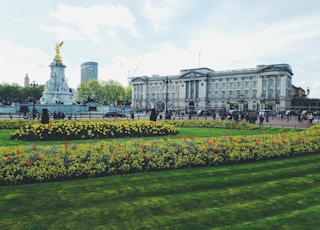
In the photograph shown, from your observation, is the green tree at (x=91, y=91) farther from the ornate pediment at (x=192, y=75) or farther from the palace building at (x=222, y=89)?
the ornate pediment at (x=192, y=75)

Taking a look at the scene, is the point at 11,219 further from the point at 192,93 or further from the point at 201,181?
the point at 192,93

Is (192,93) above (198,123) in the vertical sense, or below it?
above

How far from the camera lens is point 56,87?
204ft

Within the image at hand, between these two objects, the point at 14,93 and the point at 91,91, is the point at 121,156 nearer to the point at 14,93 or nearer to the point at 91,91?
the point at 91,91

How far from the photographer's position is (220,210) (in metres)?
6.90

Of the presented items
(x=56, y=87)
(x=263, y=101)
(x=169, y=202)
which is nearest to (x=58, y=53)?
(x=56, y=87)

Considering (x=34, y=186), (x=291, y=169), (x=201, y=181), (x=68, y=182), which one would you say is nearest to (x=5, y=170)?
(x=34, y=186)

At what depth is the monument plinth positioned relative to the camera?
61.4m

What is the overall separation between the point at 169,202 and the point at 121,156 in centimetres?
369

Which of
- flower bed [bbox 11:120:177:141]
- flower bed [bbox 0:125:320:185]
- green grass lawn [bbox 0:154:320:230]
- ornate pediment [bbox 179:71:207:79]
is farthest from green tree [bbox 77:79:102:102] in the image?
green grass lawn [bbox 0:154:320:230]

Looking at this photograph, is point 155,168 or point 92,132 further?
point 92,132

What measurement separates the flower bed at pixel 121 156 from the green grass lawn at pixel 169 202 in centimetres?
47

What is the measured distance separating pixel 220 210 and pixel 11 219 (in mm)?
4806

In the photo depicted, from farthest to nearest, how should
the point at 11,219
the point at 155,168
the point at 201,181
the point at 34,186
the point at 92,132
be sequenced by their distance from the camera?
the point at 92,132, the point at 155,168, the point at 201,181, the point at 34,186, the point at 11,219
